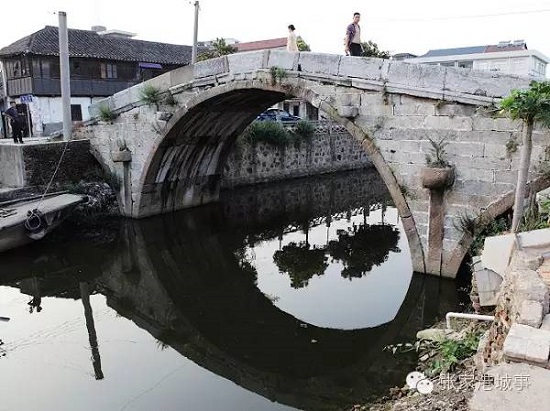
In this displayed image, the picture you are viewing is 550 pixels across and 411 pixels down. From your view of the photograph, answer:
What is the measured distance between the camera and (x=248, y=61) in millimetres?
9555

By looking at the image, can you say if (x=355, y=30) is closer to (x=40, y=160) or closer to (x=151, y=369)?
(x=151, y=369)

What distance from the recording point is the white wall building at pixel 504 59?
107 feet

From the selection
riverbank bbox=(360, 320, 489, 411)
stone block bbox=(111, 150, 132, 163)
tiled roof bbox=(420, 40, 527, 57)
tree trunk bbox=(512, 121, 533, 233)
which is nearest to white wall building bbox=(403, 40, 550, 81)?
tiled roof bbox=(420, 40, 527, 57)

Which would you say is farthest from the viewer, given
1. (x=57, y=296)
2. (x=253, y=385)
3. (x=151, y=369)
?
(x=57, y=296)

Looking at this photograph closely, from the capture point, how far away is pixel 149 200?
41.6 ft

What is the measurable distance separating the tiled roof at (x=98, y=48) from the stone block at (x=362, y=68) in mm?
18003

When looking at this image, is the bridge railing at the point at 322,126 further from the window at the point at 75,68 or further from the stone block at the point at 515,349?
the stone block at the point at 515,349

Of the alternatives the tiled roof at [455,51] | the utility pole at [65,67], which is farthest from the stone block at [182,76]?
the tiled roof at [455,51]

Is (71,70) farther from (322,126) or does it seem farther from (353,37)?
(353,37)

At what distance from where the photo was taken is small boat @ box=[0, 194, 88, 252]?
31.1 ft

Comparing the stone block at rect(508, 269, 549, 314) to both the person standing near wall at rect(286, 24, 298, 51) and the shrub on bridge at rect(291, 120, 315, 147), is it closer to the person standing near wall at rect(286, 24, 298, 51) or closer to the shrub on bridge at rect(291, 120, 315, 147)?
the person standing near wall at rect(286, 24, 298, 51)

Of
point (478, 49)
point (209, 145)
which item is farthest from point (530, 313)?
point (478, 49)

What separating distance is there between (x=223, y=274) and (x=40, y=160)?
5680 mm

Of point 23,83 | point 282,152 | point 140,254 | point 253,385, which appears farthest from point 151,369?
point 23,83
